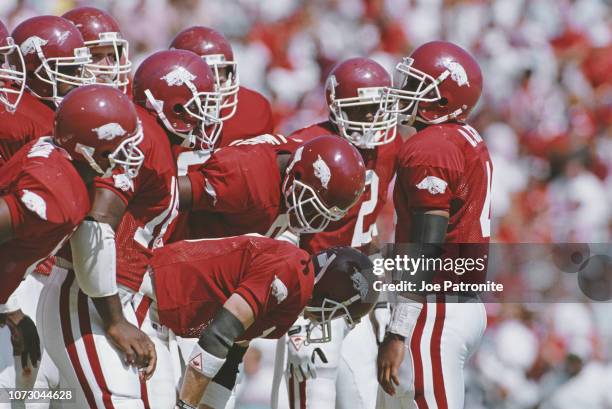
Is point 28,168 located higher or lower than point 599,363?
lower

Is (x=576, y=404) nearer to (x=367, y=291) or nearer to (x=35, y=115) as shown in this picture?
(x=367, y=291)

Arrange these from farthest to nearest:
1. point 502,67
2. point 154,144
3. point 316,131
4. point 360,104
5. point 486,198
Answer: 1. point 502,67
2. point 316,131
3. point 360,104
4. point 486,198
5. point 154,144

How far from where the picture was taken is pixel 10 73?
4.79 m

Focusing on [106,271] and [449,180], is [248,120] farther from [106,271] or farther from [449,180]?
[106,271]

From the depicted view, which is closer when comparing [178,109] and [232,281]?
[232,281]

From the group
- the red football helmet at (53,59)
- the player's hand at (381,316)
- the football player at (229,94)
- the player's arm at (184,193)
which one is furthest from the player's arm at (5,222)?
the player's hand at (381,316)

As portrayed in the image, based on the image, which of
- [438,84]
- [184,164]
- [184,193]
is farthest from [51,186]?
[438,84]

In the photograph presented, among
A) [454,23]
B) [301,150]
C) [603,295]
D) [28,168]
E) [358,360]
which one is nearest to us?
[28,168]

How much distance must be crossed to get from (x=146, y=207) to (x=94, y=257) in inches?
17.1

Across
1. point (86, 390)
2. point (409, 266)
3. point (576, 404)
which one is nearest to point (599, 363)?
point (576, 404)

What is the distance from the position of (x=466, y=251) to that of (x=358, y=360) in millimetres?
915

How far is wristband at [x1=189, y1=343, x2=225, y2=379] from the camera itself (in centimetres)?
388

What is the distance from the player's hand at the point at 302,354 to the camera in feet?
16.6

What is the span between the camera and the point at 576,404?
276 inches
